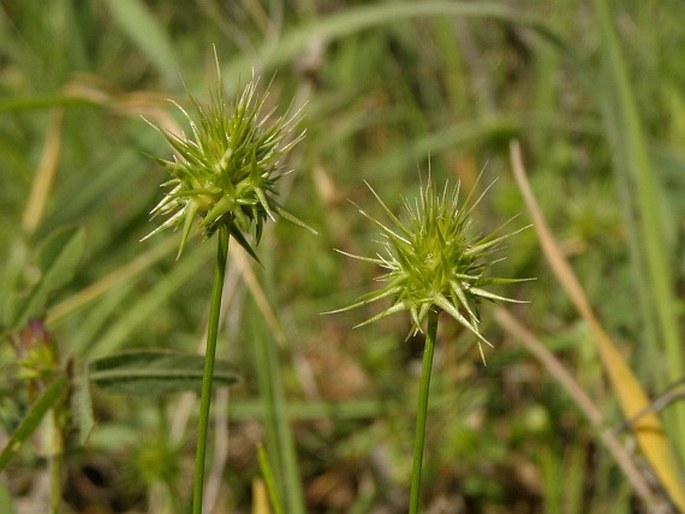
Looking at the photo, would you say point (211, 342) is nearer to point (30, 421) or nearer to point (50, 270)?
point (30, 421)

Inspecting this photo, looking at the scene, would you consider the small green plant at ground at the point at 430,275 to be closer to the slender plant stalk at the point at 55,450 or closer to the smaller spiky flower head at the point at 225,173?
the smaller spiky flower head at the point at 225,173

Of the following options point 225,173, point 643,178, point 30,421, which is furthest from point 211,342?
point 643,178

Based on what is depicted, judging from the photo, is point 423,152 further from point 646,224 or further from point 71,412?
point 71,412

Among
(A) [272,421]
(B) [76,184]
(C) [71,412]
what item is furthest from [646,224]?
(B) [76,184]

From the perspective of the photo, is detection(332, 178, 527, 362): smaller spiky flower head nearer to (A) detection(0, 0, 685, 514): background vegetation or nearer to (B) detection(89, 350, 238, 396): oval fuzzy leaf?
(B) detection(89, 350, 238, 396): oval fuzzy leaf

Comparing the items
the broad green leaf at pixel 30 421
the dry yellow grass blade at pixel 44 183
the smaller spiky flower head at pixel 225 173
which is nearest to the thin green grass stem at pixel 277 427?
the broad green leaf at pixel 30 421

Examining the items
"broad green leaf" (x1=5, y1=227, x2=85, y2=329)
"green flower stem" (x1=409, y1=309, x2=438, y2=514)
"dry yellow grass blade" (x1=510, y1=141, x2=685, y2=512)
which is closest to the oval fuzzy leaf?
"broad green leaf" (x1=5, y1=227, x2=85, y2=329)
